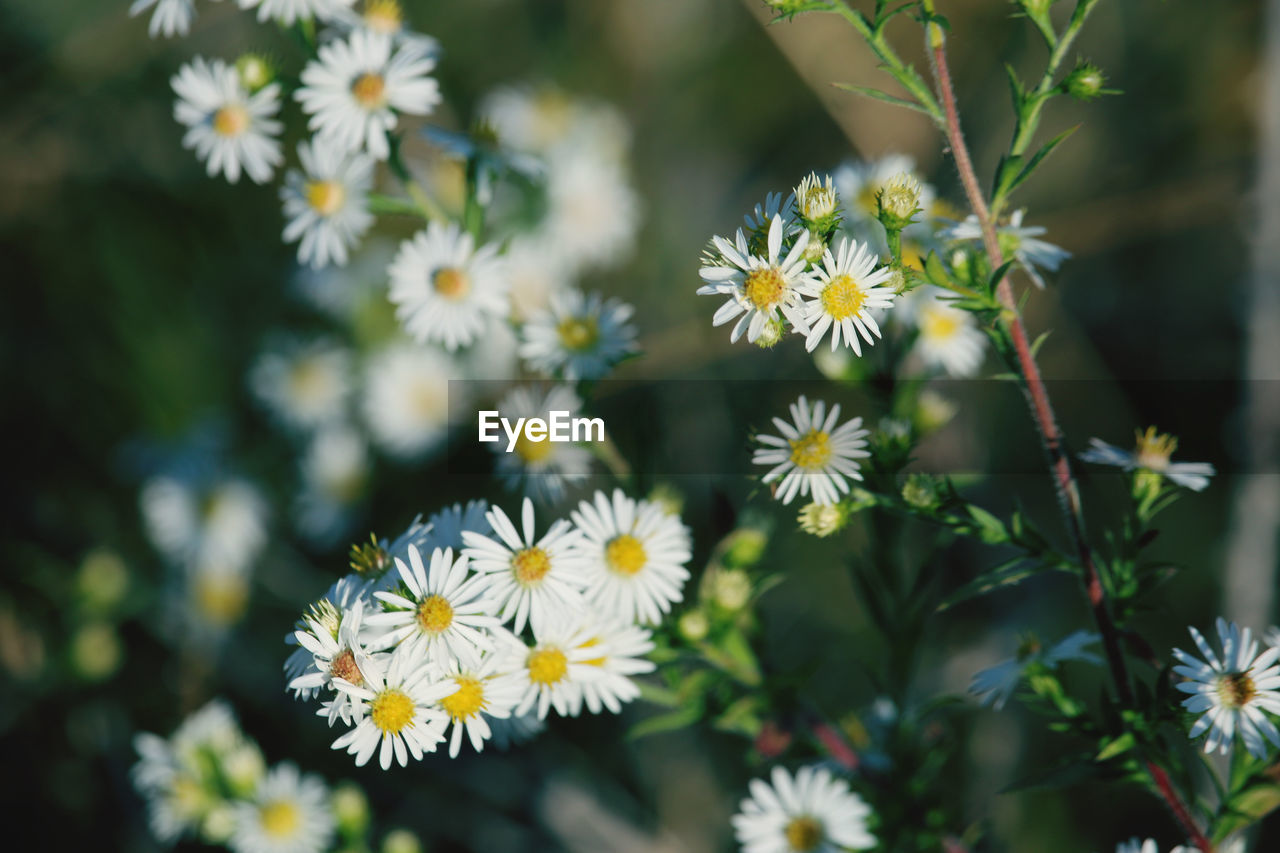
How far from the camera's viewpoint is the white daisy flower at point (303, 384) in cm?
270

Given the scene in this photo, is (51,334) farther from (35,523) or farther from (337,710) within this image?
(337,710)

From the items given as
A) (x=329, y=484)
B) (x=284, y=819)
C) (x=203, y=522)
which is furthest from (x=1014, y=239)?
(x=203, y=522)

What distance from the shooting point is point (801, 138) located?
11.2 feet

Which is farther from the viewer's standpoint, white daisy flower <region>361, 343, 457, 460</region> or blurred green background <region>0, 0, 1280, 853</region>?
white daisy flower <region>361, 343, 457, 460</region>

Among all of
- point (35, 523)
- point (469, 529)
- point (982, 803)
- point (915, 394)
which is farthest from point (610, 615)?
point (35, 523)

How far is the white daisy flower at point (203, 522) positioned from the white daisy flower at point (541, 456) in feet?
4.36

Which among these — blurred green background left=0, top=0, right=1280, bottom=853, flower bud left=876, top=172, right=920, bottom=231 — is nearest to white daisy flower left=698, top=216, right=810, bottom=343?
flower bud left=876, top=172, right=920, bottom=231

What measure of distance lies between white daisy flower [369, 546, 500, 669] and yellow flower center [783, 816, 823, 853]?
2.15 ft

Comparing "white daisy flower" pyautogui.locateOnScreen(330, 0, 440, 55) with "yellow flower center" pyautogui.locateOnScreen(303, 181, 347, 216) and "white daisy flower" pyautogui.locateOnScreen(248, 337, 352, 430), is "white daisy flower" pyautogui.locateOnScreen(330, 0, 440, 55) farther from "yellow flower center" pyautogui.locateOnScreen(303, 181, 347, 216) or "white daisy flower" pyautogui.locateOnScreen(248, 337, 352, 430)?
"white daisy flower" pyautogui.locateOnScreen(248, 337, 352, 430)

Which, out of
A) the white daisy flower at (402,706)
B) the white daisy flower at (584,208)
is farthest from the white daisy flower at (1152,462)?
the white daisy flower at (584,208)

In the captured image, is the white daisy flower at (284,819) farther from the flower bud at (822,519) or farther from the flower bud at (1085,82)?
the flower bud at (1085,82)

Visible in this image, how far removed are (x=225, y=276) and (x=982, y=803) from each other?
9.59 feet

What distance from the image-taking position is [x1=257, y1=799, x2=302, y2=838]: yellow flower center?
171 centimetres

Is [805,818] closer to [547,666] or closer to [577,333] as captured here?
[547,666]
